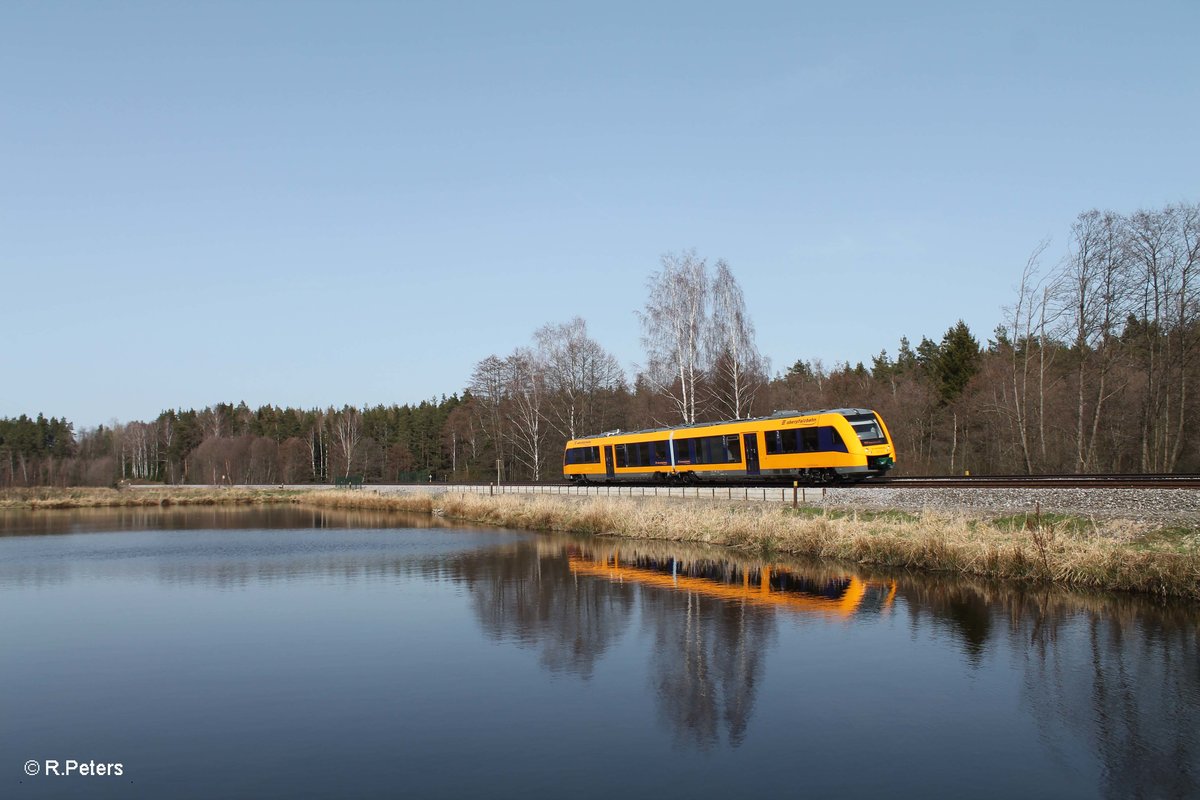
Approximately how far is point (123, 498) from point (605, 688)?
7011cm

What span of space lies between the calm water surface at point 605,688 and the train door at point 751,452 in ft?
39.6

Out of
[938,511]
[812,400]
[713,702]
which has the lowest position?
[713,702]

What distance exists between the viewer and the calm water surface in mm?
10062

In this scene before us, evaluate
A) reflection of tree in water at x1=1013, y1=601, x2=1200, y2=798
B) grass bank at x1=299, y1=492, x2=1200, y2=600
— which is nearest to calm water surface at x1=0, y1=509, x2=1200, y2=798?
reflection of tree in water at x1=1013, y1=601, x2=1200, y2=798

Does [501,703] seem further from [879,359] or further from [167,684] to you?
[879,359]

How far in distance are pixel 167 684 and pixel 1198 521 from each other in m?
21.1

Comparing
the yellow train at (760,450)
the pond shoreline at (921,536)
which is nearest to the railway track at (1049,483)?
the yellow train at (760,450)

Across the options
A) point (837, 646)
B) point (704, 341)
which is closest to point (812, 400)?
point (704, 341)

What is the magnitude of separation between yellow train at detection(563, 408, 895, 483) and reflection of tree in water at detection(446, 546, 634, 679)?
10865 mm

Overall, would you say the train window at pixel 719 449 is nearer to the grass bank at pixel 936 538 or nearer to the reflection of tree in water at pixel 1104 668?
the grass bank at pixel 936 538

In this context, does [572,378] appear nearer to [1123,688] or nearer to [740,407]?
[740,407]

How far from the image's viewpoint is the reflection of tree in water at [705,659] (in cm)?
1202

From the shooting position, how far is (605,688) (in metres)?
13.7

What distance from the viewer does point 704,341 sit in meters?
52.4
